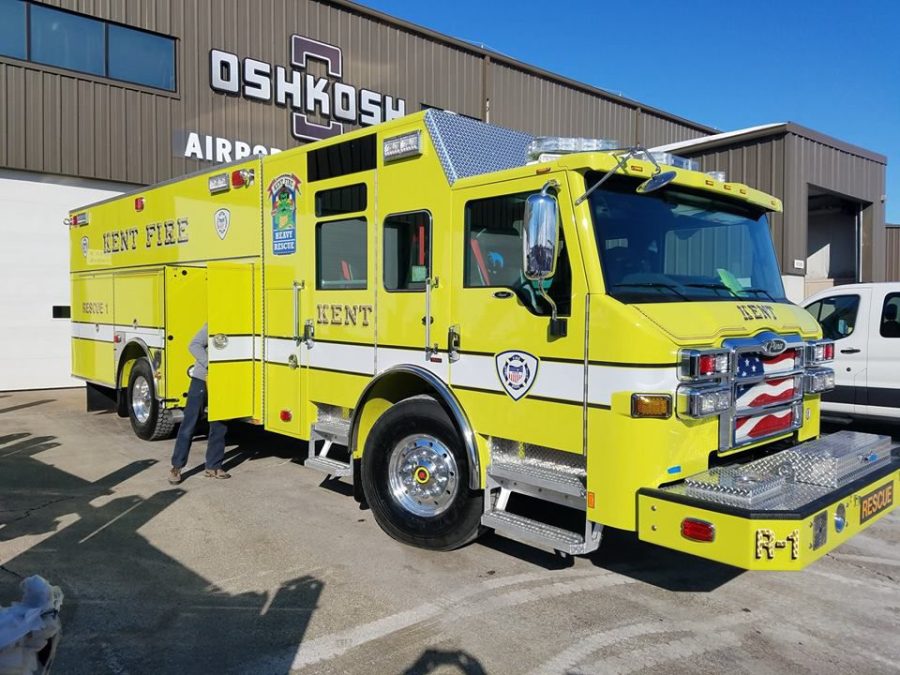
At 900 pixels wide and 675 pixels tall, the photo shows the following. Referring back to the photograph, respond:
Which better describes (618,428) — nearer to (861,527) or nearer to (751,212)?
(861,527)

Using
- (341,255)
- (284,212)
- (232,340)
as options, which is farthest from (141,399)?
(341,255)

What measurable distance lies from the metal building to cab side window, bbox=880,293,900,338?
6180mm

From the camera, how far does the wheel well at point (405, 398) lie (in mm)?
4675

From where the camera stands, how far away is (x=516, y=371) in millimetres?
4441

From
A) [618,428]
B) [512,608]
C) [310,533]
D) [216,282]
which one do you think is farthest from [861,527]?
[216,282]

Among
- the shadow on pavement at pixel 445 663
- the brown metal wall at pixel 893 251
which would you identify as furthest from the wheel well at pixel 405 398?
the brown metal wall at pixel 893 251

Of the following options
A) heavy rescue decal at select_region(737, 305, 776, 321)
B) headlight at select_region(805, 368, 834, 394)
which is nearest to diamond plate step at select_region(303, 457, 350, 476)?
heavy rescue decal at select_region(737, 305, 776, 321)

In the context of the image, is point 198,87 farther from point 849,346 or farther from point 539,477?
point 539,477

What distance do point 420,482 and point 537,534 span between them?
46.1 inches

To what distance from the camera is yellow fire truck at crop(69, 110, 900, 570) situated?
3787mm

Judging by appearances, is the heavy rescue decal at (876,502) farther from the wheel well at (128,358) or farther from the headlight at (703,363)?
the wheel well at (128,358)

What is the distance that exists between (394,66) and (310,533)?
14366mm

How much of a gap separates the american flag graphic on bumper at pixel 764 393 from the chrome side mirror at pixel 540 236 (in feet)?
4.11

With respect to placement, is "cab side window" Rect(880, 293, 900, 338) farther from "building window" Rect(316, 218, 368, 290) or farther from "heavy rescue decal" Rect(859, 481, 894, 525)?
"building window" Rect(316, 218, 368, 290)
